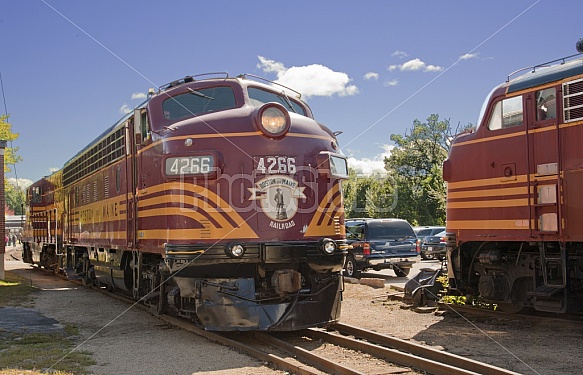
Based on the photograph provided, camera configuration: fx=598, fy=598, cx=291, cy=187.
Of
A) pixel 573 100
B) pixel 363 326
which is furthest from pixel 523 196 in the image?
pixel 363 326

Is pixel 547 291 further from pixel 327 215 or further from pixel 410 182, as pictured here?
pixel 410 182

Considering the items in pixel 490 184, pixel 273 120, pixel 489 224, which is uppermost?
pixel 273 120

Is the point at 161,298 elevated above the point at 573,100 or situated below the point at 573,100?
below

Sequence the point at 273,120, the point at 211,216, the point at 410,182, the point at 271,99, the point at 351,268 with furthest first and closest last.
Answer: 1. the point at 410,182
2. the point at 351,268
3. the point at 271,99
4. the point at 273,120
5. the point at 211,216

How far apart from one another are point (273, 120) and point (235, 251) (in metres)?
2.08

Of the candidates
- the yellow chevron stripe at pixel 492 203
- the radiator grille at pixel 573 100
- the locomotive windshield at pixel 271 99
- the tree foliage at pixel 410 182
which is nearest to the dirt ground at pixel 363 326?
the yellow chevron stripe at pixel 492 203

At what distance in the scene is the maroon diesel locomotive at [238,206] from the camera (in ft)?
28.3

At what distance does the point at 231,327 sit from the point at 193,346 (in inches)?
27.0

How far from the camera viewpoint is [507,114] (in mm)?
10000

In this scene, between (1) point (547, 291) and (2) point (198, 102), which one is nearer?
(1) point (547, 291)

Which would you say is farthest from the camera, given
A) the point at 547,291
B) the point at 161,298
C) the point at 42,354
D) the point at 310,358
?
the point at 161,298

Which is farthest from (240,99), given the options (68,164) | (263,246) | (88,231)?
(68,164)

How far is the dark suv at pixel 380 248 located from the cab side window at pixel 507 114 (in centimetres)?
926

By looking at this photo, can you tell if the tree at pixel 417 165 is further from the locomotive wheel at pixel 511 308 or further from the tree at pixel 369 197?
the locomotive wheel at pixel 511 308
